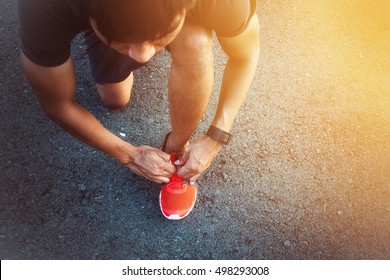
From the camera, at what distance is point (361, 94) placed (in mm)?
2055

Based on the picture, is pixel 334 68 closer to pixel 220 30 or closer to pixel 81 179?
pixel 220 30

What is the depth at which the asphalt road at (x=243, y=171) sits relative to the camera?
1728 millimetres

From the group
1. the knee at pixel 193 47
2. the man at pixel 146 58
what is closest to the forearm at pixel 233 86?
the man at pixel 146 58

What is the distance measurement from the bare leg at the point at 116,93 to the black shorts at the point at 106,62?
48 mm

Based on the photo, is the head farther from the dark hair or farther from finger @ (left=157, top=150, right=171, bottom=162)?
finger @ (left=157, top=150, right=171, bottom=162)

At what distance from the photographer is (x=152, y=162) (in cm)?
163

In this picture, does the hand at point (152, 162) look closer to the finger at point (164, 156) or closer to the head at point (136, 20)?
the finger at point (164, 156)

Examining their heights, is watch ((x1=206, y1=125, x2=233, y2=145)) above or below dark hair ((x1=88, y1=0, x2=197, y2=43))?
below

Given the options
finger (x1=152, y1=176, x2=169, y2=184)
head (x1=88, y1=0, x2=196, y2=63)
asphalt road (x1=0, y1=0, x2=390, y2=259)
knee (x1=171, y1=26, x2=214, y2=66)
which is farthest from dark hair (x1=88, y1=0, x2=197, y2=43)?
asphalt road (x1=0, y1=0, x2=390, y2=259)

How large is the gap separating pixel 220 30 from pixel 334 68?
0.93m

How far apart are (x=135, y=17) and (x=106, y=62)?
0.71 metres

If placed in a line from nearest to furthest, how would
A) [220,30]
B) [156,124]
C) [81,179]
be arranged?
[220,30] → [81,179] → [156,124]

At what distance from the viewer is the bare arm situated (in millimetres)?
1330

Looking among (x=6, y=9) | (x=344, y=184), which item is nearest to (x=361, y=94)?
(x=344, y=184)
